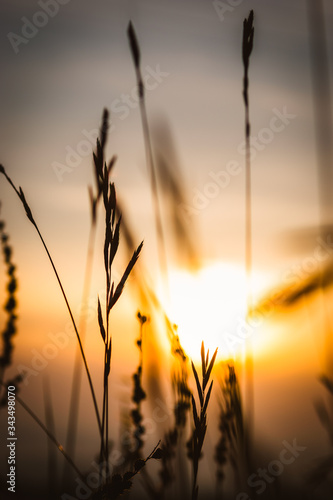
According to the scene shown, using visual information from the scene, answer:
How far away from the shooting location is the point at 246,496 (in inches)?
38.6

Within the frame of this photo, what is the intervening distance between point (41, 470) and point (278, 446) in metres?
0.89

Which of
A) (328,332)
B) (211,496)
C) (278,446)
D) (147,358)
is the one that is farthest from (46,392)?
(211,496)

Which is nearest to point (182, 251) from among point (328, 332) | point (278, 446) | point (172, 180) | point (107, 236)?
point (172, 180)

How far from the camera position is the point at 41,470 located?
5.31 feet

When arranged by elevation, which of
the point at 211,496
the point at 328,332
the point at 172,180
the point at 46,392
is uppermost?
the point at 172,180

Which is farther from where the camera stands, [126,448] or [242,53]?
[126,448]

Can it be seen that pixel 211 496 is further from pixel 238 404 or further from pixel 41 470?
pixel 238 404

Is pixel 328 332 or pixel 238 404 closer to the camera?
pixel 238 404

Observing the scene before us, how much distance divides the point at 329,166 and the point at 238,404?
838 mm

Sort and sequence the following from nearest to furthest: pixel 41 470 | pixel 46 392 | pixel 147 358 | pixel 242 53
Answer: pixel 242 53 < pixel 46 392 < pixel 147 358 < pixel 41 470

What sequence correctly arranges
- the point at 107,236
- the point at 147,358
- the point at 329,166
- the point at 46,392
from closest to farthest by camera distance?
the point at 107,236
the point at 46,392
the point at 147,358
the point at 329,166

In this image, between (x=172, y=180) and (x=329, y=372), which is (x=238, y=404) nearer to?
(x=329, y=372)

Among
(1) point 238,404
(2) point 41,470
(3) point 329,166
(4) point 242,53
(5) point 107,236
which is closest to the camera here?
(5) point 107,236

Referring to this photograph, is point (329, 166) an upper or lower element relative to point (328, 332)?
upper
